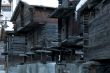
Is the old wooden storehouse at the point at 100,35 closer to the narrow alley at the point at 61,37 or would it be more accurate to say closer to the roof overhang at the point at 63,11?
the narrow alley at the point at 61,37

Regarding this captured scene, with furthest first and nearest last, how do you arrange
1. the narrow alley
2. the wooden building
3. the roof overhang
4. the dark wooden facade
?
1. the roof overhang
2. the wooden building
3. the narrow alley
4. the dark wooden facade

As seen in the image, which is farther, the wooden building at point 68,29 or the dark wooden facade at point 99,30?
the wooden building at point 68,29

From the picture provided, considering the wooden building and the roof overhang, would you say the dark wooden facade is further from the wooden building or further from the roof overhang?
the roof overhang

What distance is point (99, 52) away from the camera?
1068cm

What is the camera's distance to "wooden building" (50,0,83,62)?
2183 centimetres

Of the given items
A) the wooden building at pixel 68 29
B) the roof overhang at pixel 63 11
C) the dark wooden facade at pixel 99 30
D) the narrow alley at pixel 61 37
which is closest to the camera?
the dark wooden facade at pixel 99 30

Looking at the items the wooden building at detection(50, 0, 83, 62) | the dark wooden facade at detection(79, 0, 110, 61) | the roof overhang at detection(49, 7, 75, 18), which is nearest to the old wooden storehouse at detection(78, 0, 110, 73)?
the dark wooden facade at detection(79, 0, 110, 61)

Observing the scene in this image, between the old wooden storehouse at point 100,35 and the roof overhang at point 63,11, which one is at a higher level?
the roof overhang at point 63,11

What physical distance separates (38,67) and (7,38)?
26.9 meters

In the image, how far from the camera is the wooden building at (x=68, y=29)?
21831 mm

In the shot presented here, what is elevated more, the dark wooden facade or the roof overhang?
the roof overhang

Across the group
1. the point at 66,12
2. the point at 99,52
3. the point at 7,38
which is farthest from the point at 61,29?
the point at 99,52

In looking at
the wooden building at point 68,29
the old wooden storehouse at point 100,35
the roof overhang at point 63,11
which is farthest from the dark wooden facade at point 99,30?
the roof overhang at point 63,11

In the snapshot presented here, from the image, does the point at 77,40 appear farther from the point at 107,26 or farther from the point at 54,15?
the point at 107,26
